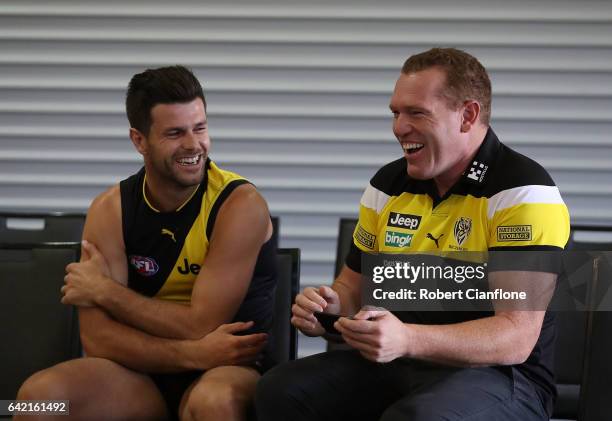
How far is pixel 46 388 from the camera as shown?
9.27 feet

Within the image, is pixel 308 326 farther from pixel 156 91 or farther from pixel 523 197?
pixel 156 91

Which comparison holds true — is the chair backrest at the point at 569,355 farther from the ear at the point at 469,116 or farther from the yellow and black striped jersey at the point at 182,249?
the yellow and black striped jersey at the point at 182,249

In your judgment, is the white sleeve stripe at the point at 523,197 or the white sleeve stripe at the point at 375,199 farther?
the white sleeve stripe at the point at 375,199

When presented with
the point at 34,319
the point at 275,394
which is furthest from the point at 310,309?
the point at 34,319

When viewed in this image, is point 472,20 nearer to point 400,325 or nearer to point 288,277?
point 288,277

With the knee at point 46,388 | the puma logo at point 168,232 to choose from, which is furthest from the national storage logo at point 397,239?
the knee at point 46,388

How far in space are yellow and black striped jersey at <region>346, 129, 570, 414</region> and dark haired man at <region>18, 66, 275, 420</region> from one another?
43cm

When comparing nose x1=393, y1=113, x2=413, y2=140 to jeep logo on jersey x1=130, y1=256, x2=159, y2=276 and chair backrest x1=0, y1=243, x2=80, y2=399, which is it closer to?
jeep logo on jersey x1=130, y1=256, x2=159, y2=276

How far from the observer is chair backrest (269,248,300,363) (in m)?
3.24

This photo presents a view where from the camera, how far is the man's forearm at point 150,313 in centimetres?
294

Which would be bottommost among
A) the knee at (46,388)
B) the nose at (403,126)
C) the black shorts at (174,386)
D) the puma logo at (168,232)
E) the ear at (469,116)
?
the black shorts at (174,386)

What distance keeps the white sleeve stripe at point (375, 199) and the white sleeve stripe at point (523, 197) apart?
42cm

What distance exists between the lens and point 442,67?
8.89ft

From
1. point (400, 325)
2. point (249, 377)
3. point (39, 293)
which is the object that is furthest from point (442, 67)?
point (39, 293)
